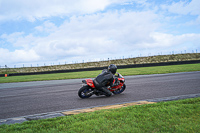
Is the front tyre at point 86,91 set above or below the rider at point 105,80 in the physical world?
below

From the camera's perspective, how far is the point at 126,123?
3570mm

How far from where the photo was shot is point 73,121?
384 centimetres

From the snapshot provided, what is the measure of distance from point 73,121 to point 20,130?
102 cm

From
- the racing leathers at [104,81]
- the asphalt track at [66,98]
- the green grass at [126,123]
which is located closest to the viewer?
the green grass at [126,123]

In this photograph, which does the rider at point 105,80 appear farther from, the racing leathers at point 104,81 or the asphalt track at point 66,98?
the asphalt track at point 66,98

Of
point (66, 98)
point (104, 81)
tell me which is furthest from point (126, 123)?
point (66, 98)

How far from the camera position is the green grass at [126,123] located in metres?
3.26

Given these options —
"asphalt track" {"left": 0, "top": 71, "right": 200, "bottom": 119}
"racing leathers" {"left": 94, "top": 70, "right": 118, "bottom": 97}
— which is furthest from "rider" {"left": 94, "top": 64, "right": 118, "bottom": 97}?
"asphalt track" {"left": 0, "top": 71, "right": 200, "bottom": 119}

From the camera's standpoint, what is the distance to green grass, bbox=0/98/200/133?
326 centimetres

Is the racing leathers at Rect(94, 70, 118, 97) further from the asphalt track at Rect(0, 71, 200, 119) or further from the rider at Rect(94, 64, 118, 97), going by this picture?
the asphalt track at Rect(0, 71, 200, 119)

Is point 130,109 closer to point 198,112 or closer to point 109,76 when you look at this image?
point 198,112

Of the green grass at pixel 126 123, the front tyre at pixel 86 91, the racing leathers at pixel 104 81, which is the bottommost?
the green grass at pixel 126 123

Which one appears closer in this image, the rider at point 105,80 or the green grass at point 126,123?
the green grass at point 126,123

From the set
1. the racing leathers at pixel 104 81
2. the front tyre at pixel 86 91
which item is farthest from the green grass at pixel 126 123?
the front tyre at pixel 86 91
